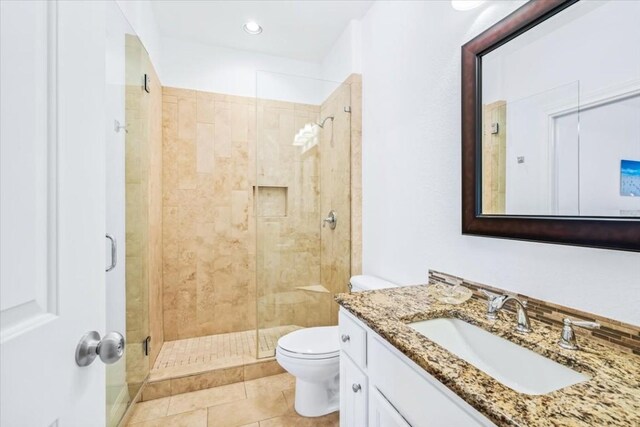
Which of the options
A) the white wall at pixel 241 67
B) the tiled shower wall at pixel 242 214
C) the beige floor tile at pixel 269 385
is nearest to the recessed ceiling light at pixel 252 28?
the white wall at pixel 241 67

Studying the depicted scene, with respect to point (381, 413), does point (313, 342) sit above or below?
below

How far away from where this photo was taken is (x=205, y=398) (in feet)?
6.31

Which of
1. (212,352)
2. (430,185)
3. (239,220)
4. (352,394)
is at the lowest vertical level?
(212,352)

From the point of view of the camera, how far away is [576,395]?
0.61m

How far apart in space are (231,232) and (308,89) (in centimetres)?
147

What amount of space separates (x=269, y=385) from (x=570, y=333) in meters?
1.86

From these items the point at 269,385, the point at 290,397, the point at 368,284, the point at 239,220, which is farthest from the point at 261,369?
the point at 239,220

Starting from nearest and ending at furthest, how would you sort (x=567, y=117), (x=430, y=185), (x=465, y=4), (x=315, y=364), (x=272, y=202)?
(x=567, y=117)
(x=465, y=4)
(x=430, y=185)
(x=315, y=364)
(x=272, y=202)

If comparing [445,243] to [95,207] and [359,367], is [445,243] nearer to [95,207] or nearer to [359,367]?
[359,367]

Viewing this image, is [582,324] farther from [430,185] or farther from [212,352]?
[212,352]

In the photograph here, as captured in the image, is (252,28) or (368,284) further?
(252,28)

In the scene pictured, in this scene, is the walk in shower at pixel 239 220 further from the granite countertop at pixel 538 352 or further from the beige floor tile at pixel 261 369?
the granite countertop at pixel 538 352

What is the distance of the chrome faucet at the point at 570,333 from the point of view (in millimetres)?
798

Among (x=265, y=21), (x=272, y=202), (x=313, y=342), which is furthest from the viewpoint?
(x=272, y=202)
